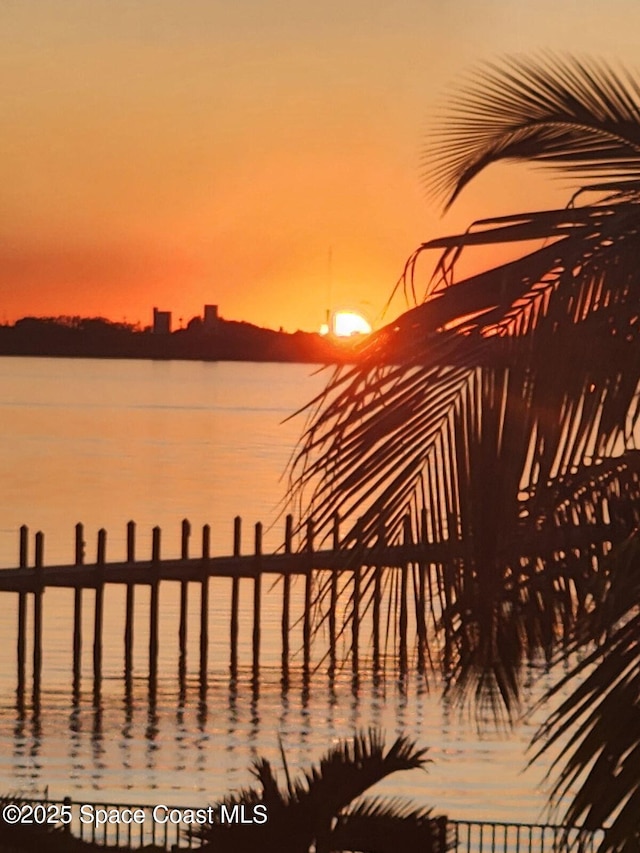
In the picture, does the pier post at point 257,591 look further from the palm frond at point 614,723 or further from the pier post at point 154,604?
A: the palm frond at point 614,723

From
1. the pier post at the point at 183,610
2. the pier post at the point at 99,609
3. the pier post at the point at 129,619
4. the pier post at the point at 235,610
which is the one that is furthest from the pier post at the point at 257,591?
the pier post at the point at 99,609

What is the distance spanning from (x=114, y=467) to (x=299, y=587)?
48046 mm

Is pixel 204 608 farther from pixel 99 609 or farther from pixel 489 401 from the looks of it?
pixel 489 401

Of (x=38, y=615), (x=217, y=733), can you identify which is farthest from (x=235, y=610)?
(x=38, y=615)

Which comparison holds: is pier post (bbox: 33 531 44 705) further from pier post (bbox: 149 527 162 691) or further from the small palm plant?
the small palm plant

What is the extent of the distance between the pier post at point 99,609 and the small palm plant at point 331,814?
69.3 ft

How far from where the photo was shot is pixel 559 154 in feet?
11.7

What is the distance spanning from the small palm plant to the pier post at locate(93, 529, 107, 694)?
21134mm

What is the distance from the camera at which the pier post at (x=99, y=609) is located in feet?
86.5

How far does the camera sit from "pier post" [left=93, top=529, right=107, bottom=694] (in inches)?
1038

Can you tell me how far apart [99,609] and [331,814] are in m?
22.6

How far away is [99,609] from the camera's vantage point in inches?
1087

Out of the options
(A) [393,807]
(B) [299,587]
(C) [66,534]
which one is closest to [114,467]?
(C) [66,534]

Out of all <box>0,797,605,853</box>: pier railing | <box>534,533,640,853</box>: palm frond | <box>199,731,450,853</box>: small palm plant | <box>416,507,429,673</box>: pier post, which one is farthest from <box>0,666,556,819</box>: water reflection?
<box>534,533,640,853</box>: palm frond
